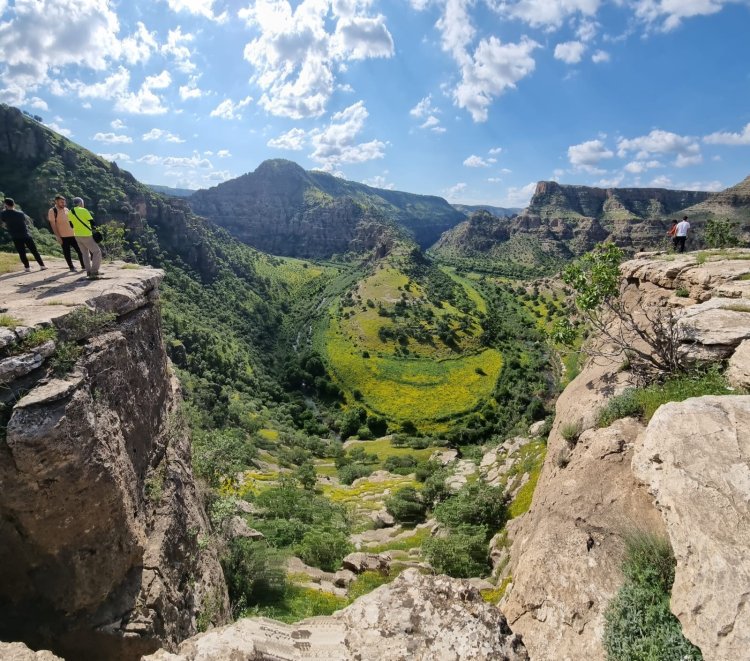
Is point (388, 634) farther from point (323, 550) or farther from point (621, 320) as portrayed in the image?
point (323, 550)

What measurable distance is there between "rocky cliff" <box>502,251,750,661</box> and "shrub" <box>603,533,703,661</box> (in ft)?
0.90

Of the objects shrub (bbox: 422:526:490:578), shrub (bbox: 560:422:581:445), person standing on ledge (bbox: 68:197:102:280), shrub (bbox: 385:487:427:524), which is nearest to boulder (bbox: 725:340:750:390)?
shrub (bbox: 560:422:581:445)

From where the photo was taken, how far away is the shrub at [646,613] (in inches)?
264

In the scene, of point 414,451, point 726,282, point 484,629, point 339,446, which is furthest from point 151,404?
point 339,446

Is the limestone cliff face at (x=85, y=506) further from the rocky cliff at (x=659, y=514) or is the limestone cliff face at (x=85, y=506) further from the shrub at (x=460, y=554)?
the shrub at (x=460, y=554)

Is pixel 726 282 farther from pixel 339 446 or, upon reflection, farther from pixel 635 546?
pixel 339 446

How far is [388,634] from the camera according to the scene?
22.3 ft

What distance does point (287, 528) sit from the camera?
24.0m

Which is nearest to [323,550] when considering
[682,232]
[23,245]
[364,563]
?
[364,563]

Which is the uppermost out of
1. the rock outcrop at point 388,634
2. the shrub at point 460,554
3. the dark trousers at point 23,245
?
the dark trousers at point 23,245

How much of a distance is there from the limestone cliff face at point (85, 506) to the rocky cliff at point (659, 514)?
798cm

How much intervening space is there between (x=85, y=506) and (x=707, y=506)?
37.5 ft

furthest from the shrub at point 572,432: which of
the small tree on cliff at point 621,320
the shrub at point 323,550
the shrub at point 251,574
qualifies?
the shrub at point 323,550

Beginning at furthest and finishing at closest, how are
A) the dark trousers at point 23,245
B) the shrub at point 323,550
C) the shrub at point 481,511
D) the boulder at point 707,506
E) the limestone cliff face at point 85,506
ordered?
the shrub at point 481,511 → the shrub at point 323,550 → the dark trousers at point 23,245 → the limestone cliff face at point 85,506 → the boulder at point 707,506
